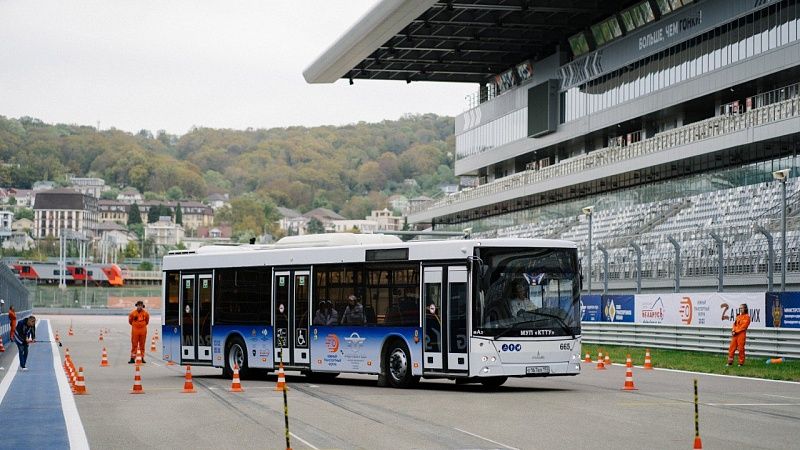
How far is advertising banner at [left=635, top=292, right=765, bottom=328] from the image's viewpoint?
3189 cm

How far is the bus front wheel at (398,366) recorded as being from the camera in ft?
77.2

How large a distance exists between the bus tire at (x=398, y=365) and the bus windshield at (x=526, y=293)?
1972mm

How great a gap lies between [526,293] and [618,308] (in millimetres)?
18126

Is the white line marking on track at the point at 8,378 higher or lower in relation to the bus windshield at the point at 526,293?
lower

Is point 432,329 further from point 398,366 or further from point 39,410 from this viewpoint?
point 39,410

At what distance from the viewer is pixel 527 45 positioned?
71750 millimetres

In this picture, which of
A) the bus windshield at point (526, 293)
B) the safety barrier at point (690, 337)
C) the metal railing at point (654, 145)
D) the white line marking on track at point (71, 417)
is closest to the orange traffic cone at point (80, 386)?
the white line marking on track at point (71, 417)

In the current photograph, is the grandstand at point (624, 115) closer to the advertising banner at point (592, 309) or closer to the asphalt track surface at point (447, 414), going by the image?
the advertising banner at point (592, 309)

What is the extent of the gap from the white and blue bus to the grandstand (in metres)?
15.0

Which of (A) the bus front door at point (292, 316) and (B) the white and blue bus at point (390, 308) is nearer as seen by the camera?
(B) the white and blue bus at point (390, 308)

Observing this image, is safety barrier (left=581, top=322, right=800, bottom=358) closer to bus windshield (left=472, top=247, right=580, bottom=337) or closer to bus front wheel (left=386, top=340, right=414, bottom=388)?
bus windshield (left=472, top=247, right=580, bottom=337)

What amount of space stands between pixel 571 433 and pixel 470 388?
845 centimetres

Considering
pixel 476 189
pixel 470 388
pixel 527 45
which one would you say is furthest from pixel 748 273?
pixel 476 189

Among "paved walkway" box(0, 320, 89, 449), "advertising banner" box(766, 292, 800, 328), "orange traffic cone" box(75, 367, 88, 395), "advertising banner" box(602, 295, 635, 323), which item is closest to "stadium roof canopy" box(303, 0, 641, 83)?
"advertising banner" box(602, 295, 635, 323)
